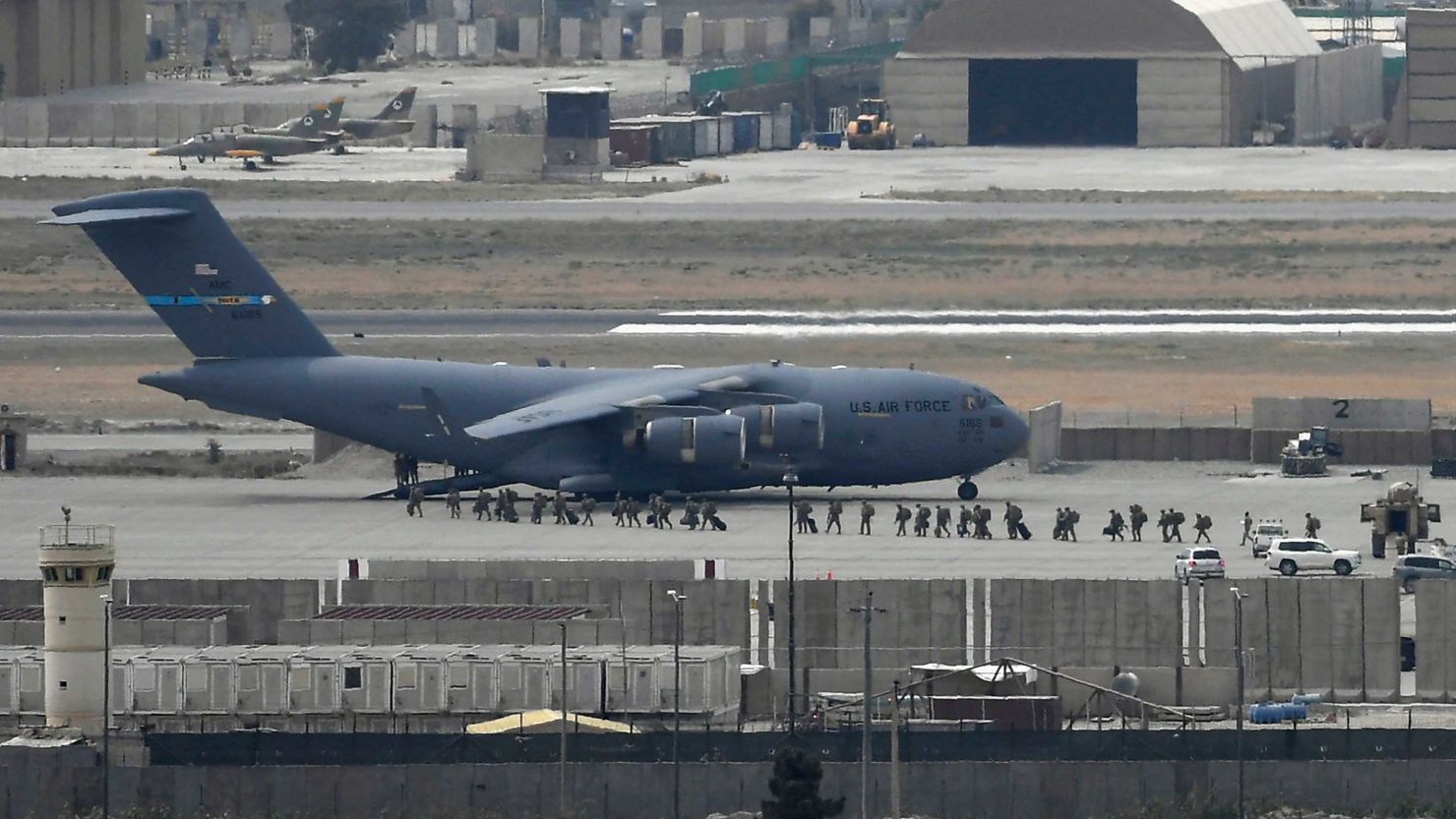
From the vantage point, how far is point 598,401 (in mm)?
72875

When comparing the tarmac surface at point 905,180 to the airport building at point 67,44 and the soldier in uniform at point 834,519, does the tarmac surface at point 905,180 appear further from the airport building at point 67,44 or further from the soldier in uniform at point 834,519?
the soldier in uniform at point 834,519

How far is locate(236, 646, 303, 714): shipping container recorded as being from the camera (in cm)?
4866

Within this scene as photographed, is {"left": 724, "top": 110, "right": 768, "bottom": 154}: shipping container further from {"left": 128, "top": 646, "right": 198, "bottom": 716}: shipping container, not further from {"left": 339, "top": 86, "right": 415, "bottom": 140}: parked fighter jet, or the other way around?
{"left": 128, "top": 646, "right": 198, "bottom": 716}: shipping container

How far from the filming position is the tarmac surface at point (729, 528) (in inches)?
2475

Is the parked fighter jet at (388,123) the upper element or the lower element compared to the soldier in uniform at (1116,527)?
upper

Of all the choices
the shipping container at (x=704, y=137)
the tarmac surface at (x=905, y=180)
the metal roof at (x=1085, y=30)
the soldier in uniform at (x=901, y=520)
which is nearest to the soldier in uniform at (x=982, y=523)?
the soldier in uniform at (x=901, y=520)

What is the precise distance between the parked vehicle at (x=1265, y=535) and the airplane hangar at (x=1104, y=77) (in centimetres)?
10480

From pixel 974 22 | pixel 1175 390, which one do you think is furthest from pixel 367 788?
pixel 974 22

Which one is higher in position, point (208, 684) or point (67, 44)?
point (67, 44)

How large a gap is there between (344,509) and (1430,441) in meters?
28.0

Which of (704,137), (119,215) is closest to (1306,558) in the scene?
(119,215)

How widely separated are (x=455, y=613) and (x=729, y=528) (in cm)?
1687

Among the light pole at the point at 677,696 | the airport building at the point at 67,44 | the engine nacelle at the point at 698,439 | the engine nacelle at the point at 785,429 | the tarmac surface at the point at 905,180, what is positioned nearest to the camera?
the light pole at the point at 677,696

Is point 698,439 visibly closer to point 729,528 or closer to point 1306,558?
point 729,528
